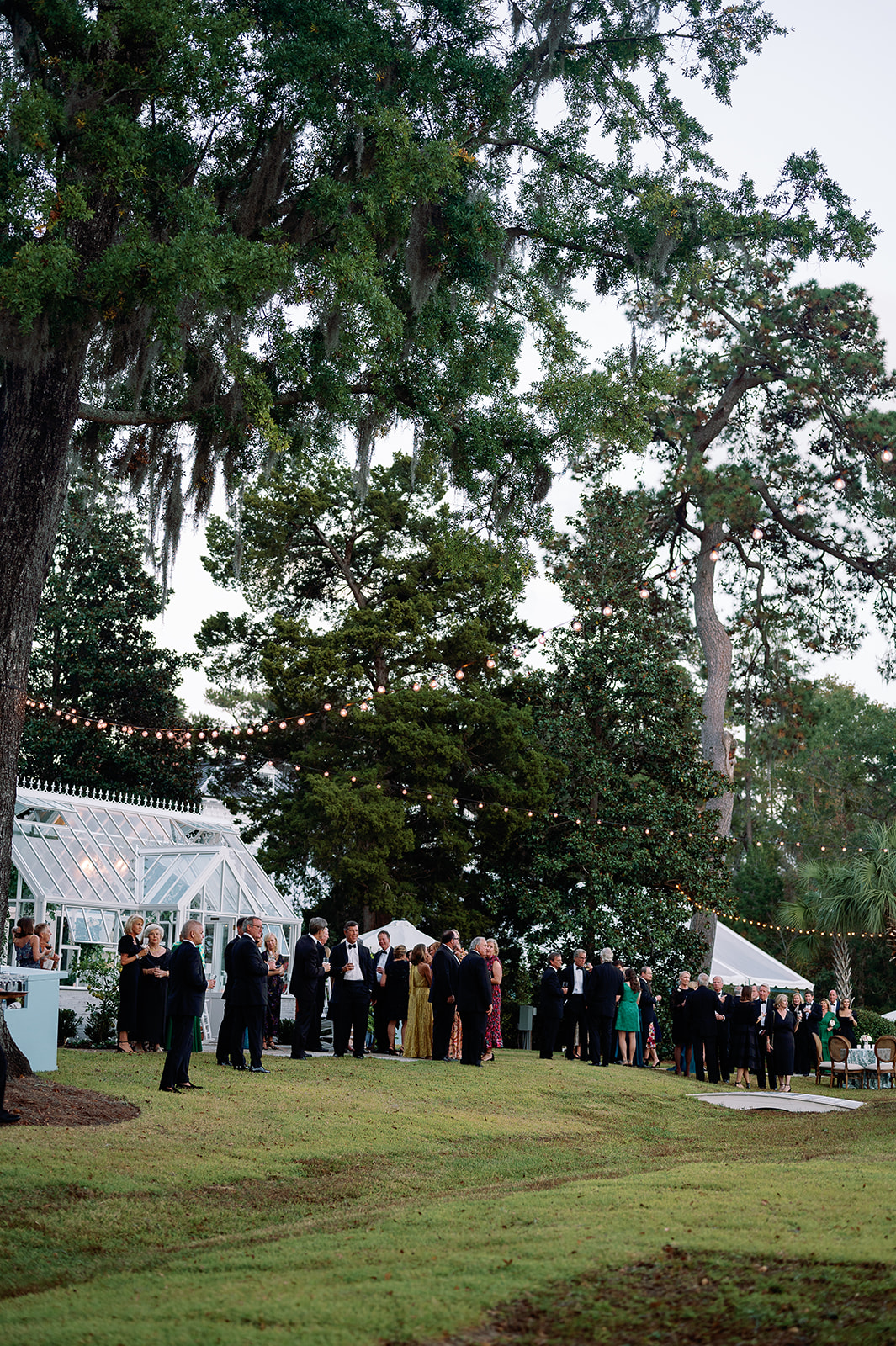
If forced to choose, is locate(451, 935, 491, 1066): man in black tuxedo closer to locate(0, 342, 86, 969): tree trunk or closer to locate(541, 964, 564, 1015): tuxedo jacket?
locate(541, 964, 564, 1015): tuxedo jacket

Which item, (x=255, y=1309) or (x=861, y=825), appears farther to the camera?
(x=861, y=825)

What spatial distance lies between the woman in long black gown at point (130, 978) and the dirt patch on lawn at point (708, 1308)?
948 cm

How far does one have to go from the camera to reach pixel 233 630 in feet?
94.5

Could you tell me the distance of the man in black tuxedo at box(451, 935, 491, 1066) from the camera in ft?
48.6

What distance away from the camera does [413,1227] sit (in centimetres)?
623

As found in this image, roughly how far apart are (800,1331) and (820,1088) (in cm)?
1674

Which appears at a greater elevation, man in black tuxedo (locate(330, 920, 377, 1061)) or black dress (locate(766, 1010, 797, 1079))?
man in black tuxedo (locate(330, 920, 377, 1061))

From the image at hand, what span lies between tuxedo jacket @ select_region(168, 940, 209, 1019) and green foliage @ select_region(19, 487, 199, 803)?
18656 mm

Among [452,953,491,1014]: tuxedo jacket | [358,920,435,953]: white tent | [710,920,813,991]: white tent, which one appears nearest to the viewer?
[452,953,491,1014]: tuxedo jacket

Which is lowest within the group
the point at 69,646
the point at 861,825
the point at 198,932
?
the point at 198,932

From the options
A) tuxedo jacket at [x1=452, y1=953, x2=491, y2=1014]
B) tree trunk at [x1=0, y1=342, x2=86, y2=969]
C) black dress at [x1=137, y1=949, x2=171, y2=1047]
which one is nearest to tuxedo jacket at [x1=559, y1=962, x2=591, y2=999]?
tuxedo jacket at [x1=452, y1=953, x2=491, y2=1014]

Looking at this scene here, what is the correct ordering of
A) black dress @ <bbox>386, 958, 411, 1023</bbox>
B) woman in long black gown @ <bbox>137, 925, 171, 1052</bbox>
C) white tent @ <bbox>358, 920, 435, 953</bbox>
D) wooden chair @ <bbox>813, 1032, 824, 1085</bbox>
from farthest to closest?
white tent @ <bbox>358, 920, 435, 953</bbox>
wooden chair @ <bbox>813, 1032, 824, 1085</bbox>
black dress @ <bbox>386, 958, 411, 1023</bbox>
woman in long black gown @ <bbox>137, 925, 171, 1052</bbox>

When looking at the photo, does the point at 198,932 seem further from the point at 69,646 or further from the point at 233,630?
the point at 69,646

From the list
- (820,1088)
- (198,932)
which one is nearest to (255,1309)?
(198,932)
